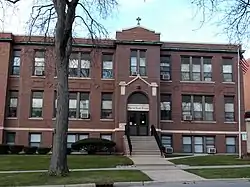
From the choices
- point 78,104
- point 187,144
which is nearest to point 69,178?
point 78,104

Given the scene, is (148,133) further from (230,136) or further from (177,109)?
(230,136)

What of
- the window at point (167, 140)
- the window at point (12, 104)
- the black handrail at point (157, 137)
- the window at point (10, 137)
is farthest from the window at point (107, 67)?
the window at point (10, 137)

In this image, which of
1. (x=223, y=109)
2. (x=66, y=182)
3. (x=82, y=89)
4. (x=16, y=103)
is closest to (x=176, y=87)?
(x=223, y=109)

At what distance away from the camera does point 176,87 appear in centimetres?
3669

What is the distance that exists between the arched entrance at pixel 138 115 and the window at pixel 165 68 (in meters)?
3.22

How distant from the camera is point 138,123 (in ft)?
114

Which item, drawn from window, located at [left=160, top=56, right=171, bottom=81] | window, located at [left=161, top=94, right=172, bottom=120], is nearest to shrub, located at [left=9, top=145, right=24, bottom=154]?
window, located at [left=161, top=94, right=172, bottom=120]

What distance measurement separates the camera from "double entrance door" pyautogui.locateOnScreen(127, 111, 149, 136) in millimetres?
34625

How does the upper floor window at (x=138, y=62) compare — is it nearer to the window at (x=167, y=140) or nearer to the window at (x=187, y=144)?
the window at (x=167, y=140)

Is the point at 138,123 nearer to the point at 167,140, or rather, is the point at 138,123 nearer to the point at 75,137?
A: the point at 167,140

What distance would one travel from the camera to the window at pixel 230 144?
36.2 m

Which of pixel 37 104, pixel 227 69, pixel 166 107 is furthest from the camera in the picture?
pixel 227 69

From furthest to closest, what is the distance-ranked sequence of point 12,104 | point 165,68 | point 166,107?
point 165,68
point 166,107
point 12,104

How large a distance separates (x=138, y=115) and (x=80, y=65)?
7.29 metres
